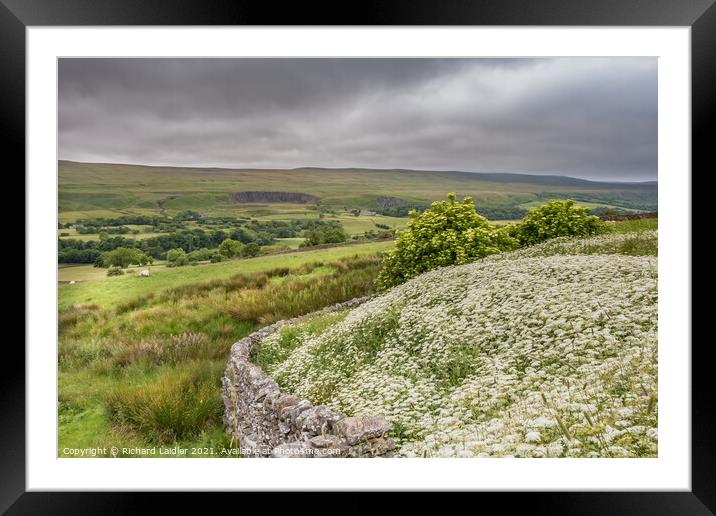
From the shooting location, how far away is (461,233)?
5.96 meters

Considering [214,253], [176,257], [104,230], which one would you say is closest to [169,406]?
[176,257]

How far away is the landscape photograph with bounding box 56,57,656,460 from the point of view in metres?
3.86

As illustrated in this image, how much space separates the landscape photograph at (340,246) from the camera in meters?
3.86

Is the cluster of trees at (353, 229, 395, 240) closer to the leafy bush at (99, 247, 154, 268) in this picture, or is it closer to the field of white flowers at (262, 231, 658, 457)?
the field of white flowers at (262, 231, 658, 457)

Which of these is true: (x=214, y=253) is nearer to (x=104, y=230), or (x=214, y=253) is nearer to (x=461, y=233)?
(x=104, y=230)

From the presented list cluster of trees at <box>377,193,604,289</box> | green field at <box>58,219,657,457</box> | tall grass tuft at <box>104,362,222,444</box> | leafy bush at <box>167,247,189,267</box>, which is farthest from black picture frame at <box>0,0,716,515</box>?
cluster of trees at <box>377,193,604,289</box>

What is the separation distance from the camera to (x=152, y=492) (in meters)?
3.61

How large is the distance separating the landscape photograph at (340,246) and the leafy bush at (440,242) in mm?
40

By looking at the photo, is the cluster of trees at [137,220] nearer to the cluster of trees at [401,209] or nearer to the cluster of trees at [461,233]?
the cluster of trees at [401,209]

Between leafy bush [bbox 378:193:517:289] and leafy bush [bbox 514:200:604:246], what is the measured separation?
266 mm

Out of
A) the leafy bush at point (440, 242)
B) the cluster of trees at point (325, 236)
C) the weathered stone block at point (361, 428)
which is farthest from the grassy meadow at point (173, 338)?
the weathered stone block at point (361, 428)

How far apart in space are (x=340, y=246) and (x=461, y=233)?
176 cm

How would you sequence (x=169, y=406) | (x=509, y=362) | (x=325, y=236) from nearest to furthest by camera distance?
(x=509, y=362)
(x=169, y=406)
(x=325, y=236)
